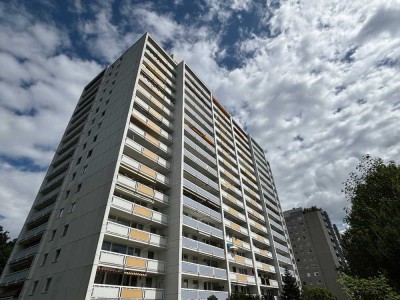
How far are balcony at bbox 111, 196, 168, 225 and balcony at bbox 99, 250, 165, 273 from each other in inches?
145

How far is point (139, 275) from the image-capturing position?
20.5m

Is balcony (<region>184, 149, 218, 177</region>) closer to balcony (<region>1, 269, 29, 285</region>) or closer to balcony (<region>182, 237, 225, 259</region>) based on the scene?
balcony (<region>182, 237, 225, 259</region>)

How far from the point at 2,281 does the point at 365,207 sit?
36.6 m

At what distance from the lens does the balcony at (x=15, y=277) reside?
23169 mm

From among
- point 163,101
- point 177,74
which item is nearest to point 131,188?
point 163,101

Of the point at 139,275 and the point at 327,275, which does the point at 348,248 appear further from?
the point at 327,275

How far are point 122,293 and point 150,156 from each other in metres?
13.5

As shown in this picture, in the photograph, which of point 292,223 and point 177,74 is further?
point 292,223

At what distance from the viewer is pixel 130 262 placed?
65.5 ft

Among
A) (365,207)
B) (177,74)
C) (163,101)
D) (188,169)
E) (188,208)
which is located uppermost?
(177,74)

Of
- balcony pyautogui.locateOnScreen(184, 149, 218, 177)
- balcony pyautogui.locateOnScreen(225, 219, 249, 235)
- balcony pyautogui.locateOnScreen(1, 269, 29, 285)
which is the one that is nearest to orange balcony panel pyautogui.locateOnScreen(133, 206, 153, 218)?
balcony pyautogui.locateOnScreen(184, 149, 218, 177)

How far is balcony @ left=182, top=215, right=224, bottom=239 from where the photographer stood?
2597 centimetres

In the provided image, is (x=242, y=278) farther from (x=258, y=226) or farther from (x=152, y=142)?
(x=152, y=142)

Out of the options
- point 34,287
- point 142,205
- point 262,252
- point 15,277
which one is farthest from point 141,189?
point 262,252
